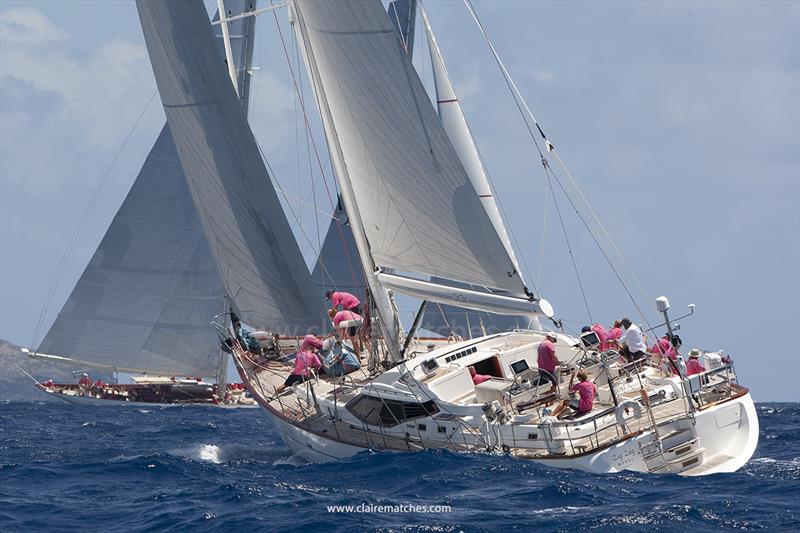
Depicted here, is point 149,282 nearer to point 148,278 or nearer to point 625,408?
point 148,278

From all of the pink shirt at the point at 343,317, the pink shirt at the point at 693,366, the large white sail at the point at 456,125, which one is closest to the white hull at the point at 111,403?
the large white sail at the point at 456,125

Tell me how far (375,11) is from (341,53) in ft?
3.05

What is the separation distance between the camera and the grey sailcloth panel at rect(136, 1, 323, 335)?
2442 centimetres

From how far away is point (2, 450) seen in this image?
81.6ft

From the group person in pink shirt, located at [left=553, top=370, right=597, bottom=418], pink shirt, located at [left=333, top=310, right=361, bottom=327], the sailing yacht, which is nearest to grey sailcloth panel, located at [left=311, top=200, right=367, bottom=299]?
pink shirt, located at [left=333, top=310, right=361, bottom=327]

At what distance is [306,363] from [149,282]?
20.3 meters

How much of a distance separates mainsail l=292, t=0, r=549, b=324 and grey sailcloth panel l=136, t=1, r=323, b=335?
311cm

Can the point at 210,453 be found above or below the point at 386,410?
above

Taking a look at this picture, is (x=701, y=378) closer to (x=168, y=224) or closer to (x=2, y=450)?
(x=2, y=450)

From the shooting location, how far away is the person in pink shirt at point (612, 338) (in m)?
22.0

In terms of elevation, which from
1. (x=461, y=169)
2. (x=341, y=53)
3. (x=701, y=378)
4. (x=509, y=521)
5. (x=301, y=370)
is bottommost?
(x=509, y=521)

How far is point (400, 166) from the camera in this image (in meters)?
21.3

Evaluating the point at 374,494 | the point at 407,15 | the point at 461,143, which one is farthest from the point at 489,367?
the point at 407,15

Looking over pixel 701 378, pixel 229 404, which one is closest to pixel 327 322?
pixel 701 378
